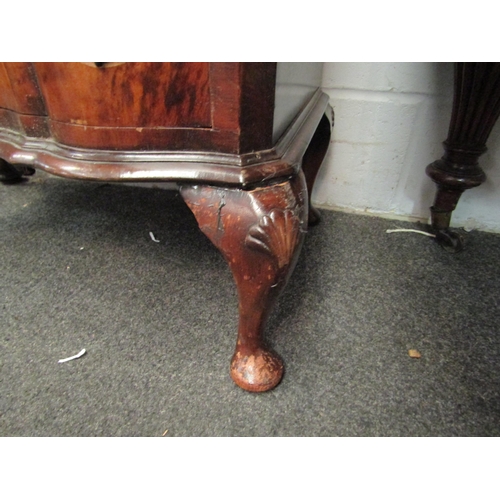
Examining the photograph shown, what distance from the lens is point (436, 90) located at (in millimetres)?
799

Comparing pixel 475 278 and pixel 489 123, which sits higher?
pixel 489 123

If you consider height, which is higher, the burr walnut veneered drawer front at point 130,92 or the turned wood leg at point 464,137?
the burr walnut veneered drawer front at point 130,92

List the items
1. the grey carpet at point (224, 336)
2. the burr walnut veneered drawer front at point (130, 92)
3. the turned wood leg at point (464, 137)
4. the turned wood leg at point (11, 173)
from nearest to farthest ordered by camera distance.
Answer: the burr walnut veneered drawer front at point (130, 92), the grey carpet at point (224, 336), the turned wood leg at point (464, 137), the turned wood leg at point (11, 173)

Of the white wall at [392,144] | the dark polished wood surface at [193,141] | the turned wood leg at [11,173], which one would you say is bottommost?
the turned wood leg at [11,173]

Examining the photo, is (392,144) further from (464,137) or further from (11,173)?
(11,173)

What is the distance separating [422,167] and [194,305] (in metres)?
0.69

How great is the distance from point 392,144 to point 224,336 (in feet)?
2.17

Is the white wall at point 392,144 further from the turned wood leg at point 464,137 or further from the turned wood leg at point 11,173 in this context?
the turned wood leg at point 11,173

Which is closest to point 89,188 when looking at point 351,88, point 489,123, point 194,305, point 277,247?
point 194,305

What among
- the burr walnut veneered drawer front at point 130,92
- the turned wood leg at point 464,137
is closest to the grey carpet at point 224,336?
the turned wood leg at point 464,137

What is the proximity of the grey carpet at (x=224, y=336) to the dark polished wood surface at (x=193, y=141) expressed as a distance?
188 mm

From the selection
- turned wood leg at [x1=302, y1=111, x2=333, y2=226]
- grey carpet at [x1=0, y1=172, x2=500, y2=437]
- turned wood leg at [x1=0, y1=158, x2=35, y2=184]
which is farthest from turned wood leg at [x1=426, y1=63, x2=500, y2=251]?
turned wood leg at [x1=0, y1=158, x2=35, y2=184]

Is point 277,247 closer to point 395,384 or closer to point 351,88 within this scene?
Answer: point 395,384

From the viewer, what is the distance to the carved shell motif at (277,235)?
1.12 feet
